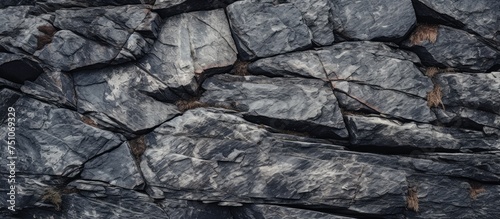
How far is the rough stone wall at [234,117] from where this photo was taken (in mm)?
13172

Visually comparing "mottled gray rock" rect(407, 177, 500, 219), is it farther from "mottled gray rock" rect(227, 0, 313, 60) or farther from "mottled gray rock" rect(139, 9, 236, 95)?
"mottled gray rock" rect(139, 9, 236, 95)

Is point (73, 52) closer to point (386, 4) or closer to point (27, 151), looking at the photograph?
point (27, 151)

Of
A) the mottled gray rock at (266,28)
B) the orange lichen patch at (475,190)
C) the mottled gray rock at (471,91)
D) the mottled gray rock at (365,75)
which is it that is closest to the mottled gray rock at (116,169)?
the mottled gray rock at (365,75)

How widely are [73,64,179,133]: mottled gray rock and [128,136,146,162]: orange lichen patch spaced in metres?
0.34

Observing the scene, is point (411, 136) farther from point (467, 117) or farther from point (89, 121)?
point (89, 121)

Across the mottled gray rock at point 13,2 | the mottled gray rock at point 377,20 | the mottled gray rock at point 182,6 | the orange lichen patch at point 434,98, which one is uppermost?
the mottled gray rock at point 13,2

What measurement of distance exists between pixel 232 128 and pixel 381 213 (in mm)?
5001

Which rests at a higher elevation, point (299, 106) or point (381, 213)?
point (299, 106)

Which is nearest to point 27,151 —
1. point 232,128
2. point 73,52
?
point 73,52

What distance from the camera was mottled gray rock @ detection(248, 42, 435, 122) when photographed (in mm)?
13570

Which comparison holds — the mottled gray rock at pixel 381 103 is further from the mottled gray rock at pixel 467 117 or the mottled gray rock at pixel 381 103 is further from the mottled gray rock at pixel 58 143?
the mottled gray rock at pixel 58 143

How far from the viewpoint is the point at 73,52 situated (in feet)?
43.8

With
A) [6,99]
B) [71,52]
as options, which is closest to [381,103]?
[71,52]

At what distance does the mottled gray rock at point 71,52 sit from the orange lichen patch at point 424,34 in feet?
29.6
